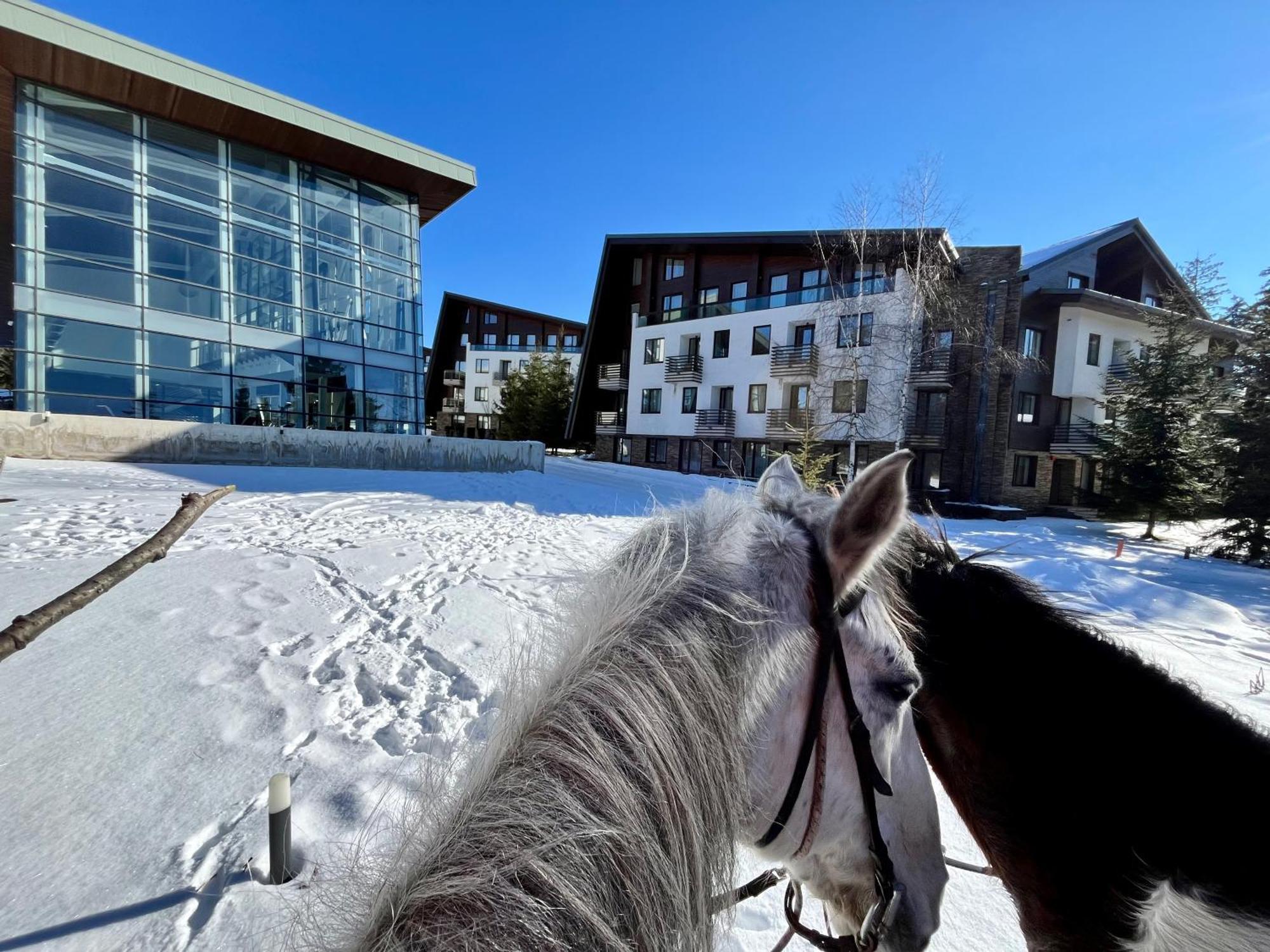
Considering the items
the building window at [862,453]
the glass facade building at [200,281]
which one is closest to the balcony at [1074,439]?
the building window at [862,453]

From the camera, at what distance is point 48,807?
8.29 feet

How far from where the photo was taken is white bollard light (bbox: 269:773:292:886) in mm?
2074

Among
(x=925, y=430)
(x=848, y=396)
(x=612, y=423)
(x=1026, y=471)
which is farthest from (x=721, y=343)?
(x=1026, y=471)

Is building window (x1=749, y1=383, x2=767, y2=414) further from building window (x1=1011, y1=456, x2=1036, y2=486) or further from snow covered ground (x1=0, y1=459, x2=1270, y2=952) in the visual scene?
snow covered ground (x1=0, y1=459, x2=1270, y2=952)

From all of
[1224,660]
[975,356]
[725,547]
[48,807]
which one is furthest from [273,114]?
[975,356]

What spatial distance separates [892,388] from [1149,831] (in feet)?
74.6

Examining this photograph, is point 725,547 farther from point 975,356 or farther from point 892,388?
point 975,356

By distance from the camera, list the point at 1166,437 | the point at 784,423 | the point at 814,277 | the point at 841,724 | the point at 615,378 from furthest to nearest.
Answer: the point at 615,378, the point at 814,277, the point at 784,423, the point at 1166,437, the point at 841,724

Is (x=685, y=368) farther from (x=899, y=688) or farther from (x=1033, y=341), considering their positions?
(x=899, y=688)

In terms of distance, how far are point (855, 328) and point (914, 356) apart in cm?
249

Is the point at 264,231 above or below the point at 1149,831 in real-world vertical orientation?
above

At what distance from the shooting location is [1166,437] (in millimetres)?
17688

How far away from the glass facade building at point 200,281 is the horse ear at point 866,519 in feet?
68.4

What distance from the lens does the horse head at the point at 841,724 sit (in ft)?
3.26
